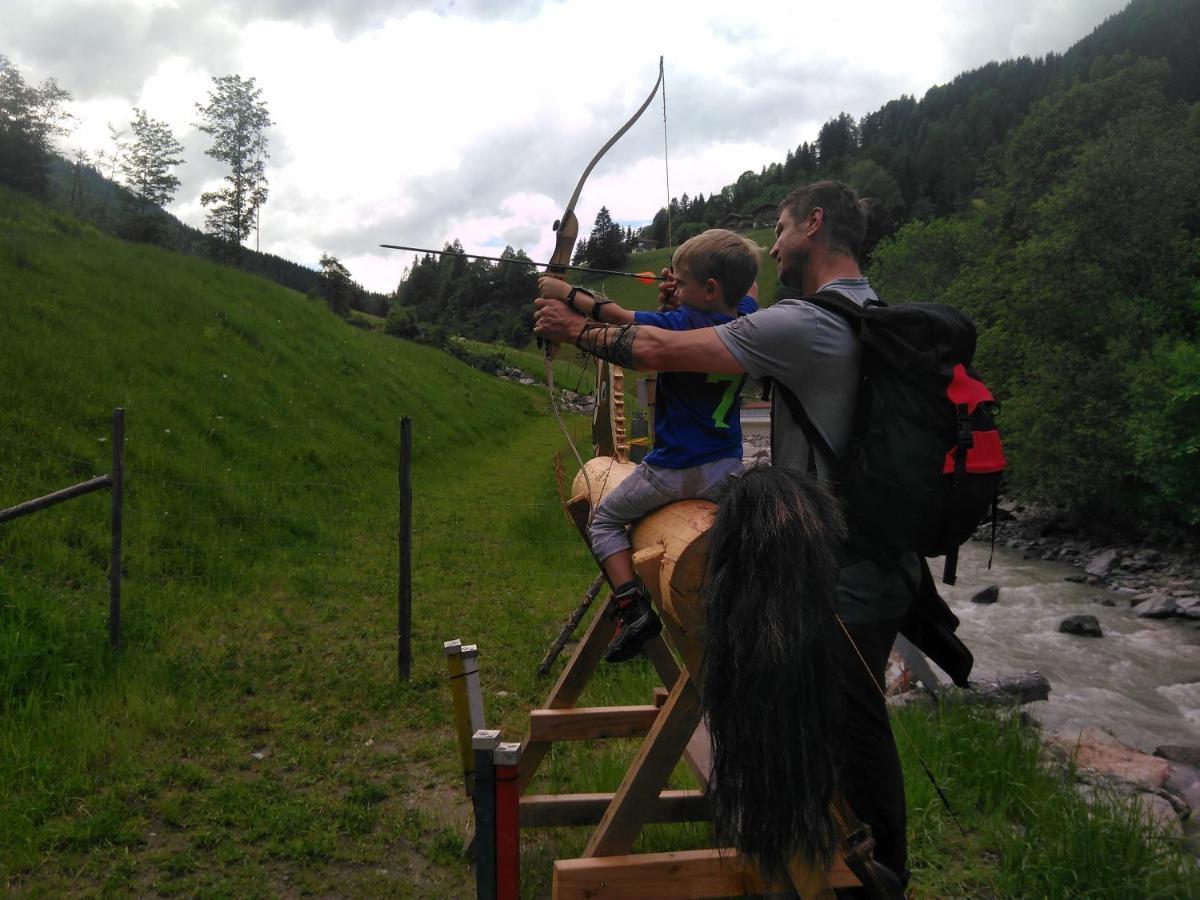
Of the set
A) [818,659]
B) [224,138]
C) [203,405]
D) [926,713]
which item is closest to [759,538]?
[818,659]

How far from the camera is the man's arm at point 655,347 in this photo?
2252 mm

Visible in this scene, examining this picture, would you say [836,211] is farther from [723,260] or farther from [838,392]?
[838,392]

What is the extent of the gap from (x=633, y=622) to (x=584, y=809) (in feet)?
3.93

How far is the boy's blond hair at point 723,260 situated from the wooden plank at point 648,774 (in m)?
1.43

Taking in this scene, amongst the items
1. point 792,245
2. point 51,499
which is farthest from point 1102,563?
point 51,499

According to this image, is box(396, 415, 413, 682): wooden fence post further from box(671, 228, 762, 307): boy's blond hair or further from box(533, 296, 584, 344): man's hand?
box(671, 228, 762, 307): boy's blond hair

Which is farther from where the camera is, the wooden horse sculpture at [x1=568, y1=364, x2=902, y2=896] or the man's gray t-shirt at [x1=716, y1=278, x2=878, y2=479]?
the man's gray t-shirt at [x1=716, y1=278, x2=878, y2=479]

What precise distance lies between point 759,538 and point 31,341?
11.7 meters

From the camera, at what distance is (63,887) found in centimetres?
330

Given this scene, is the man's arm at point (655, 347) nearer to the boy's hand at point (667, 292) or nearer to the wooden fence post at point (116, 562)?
the boy's hand at point (667, 292)

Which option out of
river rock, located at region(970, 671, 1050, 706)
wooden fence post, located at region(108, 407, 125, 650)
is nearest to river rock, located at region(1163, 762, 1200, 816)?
river rock, located at region(970, 671, 1050, 706)

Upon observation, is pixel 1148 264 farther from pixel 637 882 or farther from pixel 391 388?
pixel 637 882

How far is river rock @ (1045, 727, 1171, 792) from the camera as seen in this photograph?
5410 mm

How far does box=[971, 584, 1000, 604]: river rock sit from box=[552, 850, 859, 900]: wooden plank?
1183 centimetres
